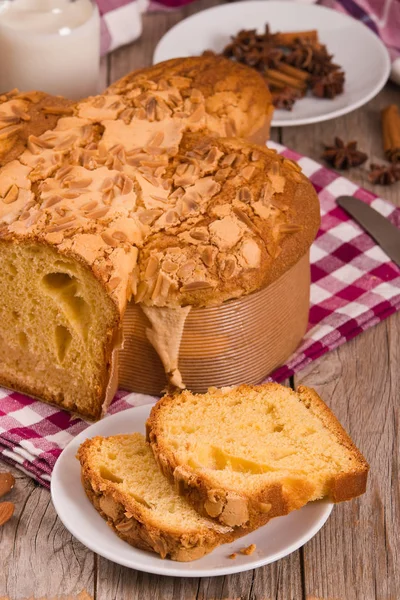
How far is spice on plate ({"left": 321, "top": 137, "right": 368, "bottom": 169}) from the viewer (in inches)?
170

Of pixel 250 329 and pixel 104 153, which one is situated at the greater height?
pixel 104 153

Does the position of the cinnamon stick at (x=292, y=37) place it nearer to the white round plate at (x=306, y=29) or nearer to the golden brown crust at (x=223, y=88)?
the white round plate at (x=306, y=29)

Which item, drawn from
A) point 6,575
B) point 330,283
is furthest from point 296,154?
point 6,575

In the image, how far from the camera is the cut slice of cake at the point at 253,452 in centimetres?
251

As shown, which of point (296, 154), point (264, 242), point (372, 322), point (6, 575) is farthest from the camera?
point (296, 154)

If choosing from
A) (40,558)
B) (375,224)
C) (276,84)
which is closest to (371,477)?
(40,558)

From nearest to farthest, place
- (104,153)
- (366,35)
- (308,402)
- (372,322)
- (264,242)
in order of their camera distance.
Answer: (308,402) → (264,242) → (104,153) → (372,322) → (366,35)

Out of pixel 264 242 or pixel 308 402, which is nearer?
pixel 308 402

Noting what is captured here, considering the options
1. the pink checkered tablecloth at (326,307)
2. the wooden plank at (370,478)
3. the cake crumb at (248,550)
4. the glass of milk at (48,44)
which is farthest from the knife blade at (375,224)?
the cake crumb at (248,550)

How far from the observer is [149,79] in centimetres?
371

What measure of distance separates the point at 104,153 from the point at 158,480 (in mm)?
1167

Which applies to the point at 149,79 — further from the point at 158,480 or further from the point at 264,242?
the point at 158,480

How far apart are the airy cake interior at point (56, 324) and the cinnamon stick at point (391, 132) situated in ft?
6.34

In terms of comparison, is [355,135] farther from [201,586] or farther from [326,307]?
[201,586]
